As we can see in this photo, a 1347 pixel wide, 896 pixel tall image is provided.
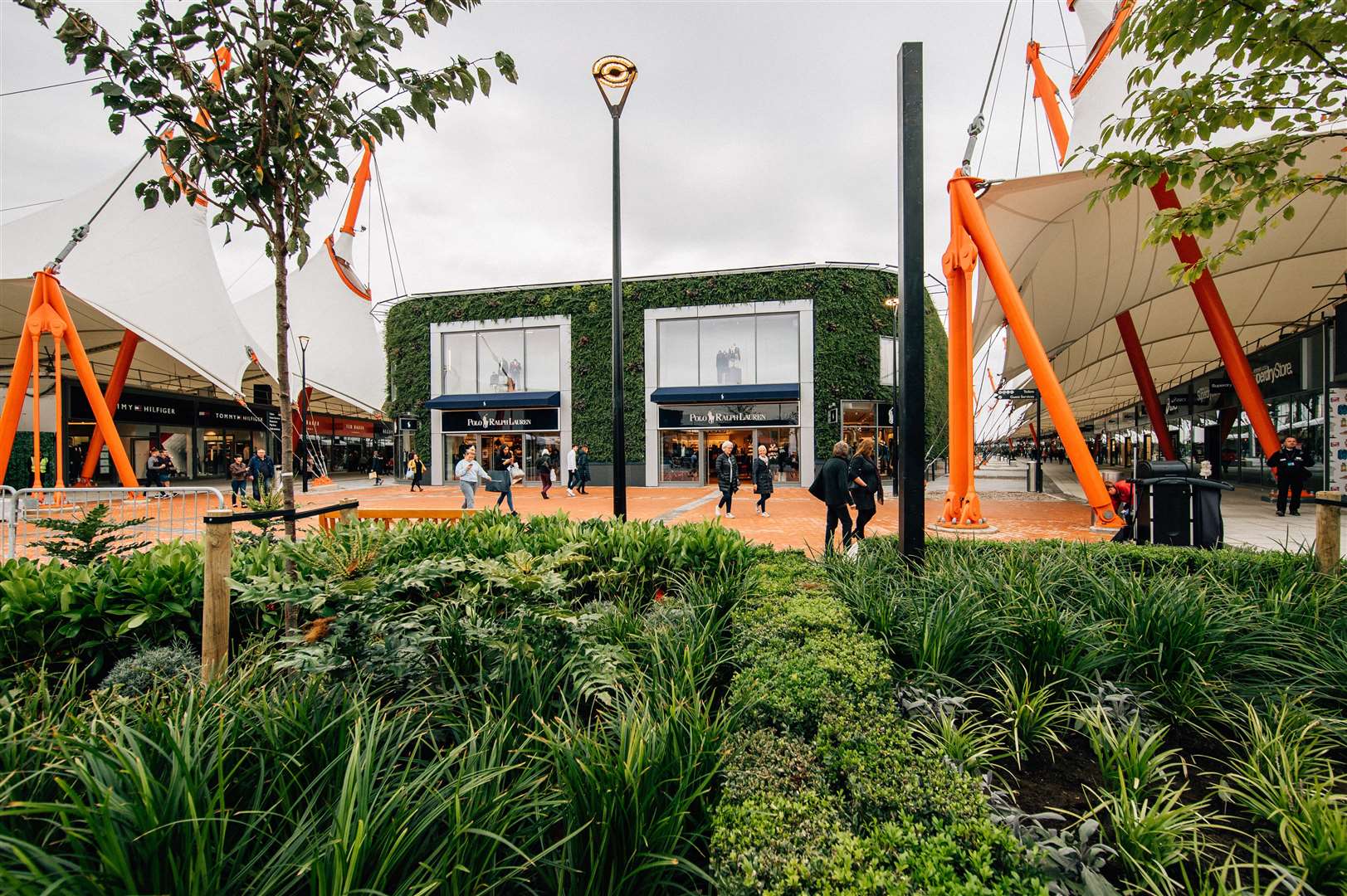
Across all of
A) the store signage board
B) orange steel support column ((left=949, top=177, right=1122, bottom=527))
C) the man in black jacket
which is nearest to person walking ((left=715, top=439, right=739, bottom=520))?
orange steel support column ((left=949, top=177, right=1122, bottom=527))

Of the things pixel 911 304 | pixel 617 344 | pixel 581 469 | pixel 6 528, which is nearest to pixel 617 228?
pixel 617 344

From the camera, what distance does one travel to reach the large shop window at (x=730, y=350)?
80.1ft

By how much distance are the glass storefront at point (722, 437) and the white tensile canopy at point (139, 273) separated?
1714 centimetres

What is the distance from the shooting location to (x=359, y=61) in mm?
3164

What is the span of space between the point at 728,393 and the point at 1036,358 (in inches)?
571

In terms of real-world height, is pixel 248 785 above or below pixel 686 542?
below

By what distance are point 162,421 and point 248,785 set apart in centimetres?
3629

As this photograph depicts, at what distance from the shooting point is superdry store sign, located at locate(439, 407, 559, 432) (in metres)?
26.2

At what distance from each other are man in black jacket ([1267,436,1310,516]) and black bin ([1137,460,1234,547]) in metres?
8.39

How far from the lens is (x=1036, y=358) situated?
10.1 meters

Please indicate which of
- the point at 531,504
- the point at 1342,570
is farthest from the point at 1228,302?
the point at 531,504

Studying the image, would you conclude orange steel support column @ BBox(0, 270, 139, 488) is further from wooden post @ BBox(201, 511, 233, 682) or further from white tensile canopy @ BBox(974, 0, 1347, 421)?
white tensile canopy @ BBox(974, 0, 1347, 421)

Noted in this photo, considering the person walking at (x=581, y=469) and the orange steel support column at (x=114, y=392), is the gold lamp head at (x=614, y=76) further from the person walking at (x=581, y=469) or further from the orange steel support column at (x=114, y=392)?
the orange steel support column at (x=114, y=392)

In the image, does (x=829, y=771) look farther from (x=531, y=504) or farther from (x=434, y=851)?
(x=531, y=504)
